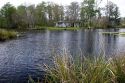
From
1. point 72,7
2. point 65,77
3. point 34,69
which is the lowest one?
point 34,69

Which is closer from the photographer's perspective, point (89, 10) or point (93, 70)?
point (93, 70)

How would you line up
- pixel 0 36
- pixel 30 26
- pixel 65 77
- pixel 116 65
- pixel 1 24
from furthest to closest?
1. pixel 30 26
2. pixel 1 24
3. pixel 0 36
4. pixel 116 65
5. pixel 65 77

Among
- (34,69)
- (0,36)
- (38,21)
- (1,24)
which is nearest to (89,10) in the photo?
(38,21)

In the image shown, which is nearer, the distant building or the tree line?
the tree line

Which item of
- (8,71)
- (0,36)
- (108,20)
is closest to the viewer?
(8,71)

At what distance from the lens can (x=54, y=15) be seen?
4341 inches

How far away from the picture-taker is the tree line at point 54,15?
302 feet

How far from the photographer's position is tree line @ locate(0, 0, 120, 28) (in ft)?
302

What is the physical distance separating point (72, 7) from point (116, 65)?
110 metres

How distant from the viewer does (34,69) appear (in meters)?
15.4

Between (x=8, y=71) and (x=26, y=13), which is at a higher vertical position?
(x=26, y=13)

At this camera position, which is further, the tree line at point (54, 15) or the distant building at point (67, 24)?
the distant building at point (67, 24)

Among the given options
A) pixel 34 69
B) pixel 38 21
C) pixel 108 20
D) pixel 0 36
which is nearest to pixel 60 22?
pixel 38 21

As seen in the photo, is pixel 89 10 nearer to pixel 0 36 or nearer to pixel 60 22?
pixel 60 22
